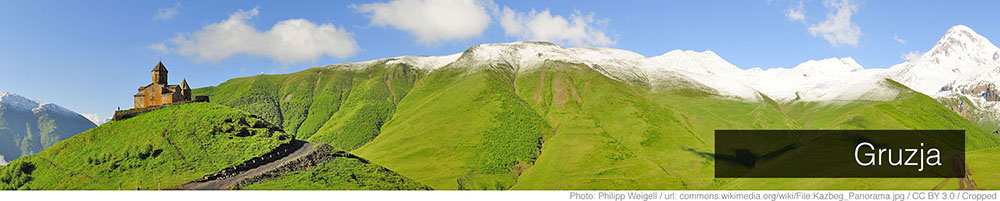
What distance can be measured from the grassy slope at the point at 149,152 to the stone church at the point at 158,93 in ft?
19.5

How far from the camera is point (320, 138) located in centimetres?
18512

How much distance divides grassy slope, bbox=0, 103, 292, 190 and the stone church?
19.5ft

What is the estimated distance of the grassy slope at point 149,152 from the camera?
78.6 m

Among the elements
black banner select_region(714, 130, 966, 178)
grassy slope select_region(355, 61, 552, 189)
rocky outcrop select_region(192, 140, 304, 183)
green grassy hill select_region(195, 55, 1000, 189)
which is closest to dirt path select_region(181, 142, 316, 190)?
rocky outcrop select_region(192, 140, 304, 183)

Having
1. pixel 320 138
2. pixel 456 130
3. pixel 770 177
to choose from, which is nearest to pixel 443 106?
pixel 456 130

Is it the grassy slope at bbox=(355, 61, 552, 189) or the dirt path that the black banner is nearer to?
the grassy slope at bbox=(355, 61, 552, 189)

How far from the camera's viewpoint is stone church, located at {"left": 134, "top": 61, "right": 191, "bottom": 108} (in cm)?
9744

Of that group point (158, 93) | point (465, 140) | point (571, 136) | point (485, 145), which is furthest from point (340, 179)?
point (571, 136)

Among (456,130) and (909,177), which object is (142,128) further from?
(909,177)

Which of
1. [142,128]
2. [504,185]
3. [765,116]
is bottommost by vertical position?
[504,185]

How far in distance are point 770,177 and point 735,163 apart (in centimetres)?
3158

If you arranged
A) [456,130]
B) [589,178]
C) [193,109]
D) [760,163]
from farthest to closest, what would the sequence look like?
[456,130] < [760,163] < [589,178] < [193,109]

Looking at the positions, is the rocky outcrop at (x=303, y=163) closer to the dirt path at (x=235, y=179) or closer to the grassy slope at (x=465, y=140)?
the dirt path at (x=235, y=179)

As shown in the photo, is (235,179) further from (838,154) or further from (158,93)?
(838,154)
